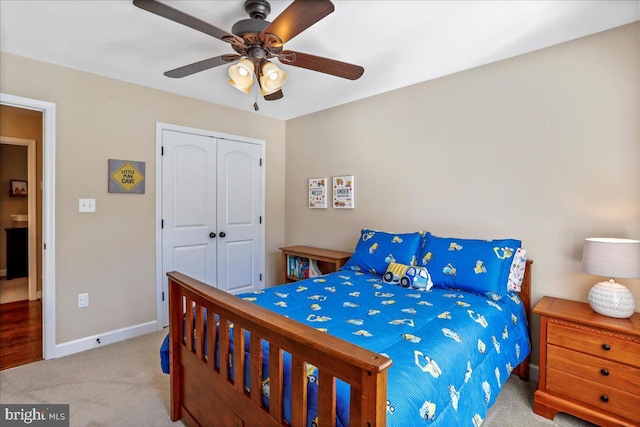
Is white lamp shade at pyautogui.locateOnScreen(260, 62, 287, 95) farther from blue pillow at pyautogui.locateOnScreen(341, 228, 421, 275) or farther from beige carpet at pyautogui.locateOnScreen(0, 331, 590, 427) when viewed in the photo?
beige carpet at pyautogui.locateOnScreen(0, 331, 590, 427)

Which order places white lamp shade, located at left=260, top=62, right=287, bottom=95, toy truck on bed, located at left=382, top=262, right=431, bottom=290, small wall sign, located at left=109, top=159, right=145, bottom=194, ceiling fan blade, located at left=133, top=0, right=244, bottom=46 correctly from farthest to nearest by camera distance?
small wall sign, located at left=109, top=159, right=145, bottom=194, toy truck on bed, located at left=382, top=262, right=431, bottom=290, white lamp shade, located at left=260, top=62, right=287, bottom=95, ceiling fan blade, located at left=133, top=0, right=244, bottom=46

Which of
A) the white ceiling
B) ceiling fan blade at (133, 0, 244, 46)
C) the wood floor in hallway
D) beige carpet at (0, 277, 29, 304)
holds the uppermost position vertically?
the white ceiling

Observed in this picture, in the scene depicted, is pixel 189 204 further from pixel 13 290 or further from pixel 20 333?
pixel 13 290

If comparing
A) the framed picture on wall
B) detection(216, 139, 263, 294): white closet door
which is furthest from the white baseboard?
the framed picture on wall

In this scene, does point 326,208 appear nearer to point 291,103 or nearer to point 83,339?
point 291,103

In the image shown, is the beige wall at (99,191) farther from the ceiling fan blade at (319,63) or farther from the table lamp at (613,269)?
the table lamp at (613,269)

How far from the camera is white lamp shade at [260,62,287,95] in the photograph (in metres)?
1.93

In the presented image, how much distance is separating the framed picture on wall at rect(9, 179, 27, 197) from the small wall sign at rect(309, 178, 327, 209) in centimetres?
489

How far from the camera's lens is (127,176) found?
2973mm

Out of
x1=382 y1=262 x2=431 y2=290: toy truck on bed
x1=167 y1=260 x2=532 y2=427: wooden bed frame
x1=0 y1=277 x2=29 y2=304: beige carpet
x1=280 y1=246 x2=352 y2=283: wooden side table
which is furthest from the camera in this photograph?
x1=0 y1=277 x2=29 y2=304: beige carpet

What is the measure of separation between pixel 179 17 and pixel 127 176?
2021 mm

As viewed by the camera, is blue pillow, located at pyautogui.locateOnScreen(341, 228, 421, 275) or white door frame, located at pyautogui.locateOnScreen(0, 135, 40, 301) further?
white door frame, located at pyautogui.locateOnScreen(0, 135, 40, 301)

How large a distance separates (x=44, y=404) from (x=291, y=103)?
3.27m

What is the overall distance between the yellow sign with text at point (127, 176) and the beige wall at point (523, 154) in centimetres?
222
